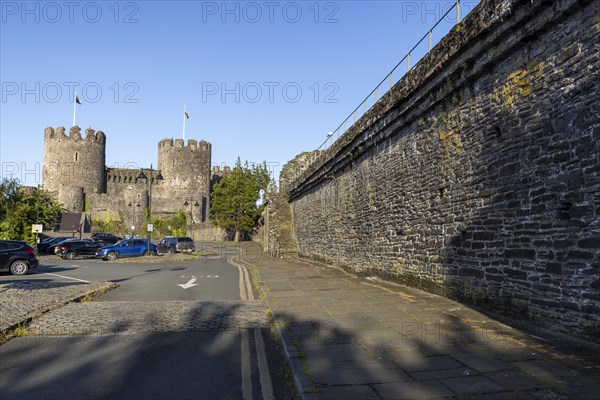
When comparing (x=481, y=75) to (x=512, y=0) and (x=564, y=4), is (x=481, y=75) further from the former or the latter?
(x=564, y=4)

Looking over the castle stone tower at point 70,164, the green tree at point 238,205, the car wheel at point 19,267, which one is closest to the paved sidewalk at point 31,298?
the car wheel at point 19,267

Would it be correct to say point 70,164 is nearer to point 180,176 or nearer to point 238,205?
point 180,176

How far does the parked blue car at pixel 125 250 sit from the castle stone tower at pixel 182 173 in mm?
44861

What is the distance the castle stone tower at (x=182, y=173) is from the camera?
79188 mm

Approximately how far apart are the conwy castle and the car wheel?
Answer: 169 feet

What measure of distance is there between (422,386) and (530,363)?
1550 millimetres

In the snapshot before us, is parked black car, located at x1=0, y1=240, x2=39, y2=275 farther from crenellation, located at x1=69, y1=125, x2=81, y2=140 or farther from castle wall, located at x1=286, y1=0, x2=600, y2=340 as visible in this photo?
crenellation, located at x1=69, y1=125, x2=81, y2=140

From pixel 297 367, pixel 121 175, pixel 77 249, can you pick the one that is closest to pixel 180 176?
pixel 121 175

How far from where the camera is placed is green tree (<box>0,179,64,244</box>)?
Result: 39397 millimetres

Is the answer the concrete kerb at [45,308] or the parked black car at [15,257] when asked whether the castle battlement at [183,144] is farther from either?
the concrete kerb at [45,308]

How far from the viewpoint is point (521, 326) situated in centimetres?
728

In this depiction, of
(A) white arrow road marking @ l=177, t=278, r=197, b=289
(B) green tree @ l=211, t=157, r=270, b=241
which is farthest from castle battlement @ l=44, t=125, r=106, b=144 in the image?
(A) white arrow road marking @ l=177, t=278, r=197, b=289

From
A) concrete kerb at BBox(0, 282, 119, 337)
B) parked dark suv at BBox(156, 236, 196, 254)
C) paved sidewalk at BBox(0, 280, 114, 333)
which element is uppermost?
parked dark suv at BBox(156, 236, 196, 254)

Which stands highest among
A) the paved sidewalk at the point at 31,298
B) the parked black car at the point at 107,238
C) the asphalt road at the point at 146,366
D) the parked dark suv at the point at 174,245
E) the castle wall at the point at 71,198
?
the castle wall at the point at 71,198
